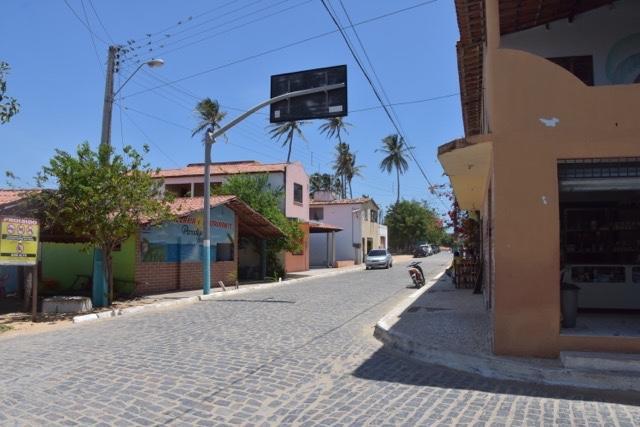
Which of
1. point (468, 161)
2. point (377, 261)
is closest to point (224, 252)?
point (468, 161)

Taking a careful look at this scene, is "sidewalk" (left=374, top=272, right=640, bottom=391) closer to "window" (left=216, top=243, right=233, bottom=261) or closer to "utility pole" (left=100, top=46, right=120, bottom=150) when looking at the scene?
"utility pole" (left=100, top=46, right=120, bottom=150)

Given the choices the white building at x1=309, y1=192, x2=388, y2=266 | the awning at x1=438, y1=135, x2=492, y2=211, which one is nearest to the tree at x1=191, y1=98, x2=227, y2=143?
the white building at x1=309, y1=192, x2=388, y2=266

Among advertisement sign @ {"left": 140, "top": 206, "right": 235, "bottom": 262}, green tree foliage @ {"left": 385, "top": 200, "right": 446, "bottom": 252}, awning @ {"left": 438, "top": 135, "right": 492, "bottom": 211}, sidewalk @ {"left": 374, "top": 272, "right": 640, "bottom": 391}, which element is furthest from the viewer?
green tree foliage @ {"left": 385, "top": 200, "right": 446, "bottom": 252}

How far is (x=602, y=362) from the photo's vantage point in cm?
689

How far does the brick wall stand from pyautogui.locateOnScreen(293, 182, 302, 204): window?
387 inches

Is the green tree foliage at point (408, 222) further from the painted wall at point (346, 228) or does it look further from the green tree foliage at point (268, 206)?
the green tree foliage at point (268, 206)

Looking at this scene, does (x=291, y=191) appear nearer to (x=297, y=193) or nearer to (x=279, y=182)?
(x=279, y=182)

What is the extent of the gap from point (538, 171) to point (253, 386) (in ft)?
15.9

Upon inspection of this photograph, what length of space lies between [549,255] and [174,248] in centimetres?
1527

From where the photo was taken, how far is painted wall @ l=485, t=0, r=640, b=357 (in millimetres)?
7539

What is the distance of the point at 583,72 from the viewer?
10.2 m

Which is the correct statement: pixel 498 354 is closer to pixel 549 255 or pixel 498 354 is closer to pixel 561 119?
pixel 549 255

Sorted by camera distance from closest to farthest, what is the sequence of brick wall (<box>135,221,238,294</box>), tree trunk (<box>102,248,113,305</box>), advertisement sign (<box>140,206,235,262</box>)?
tree trunk (<box>102,248,113,305</box>) → brick wall (<box>135,221,238,294</box>) → advertisement sign (<box>140,206,235,262</box>)

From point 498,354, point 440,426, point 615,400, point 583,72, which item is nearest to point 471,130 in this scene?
point 583,72
